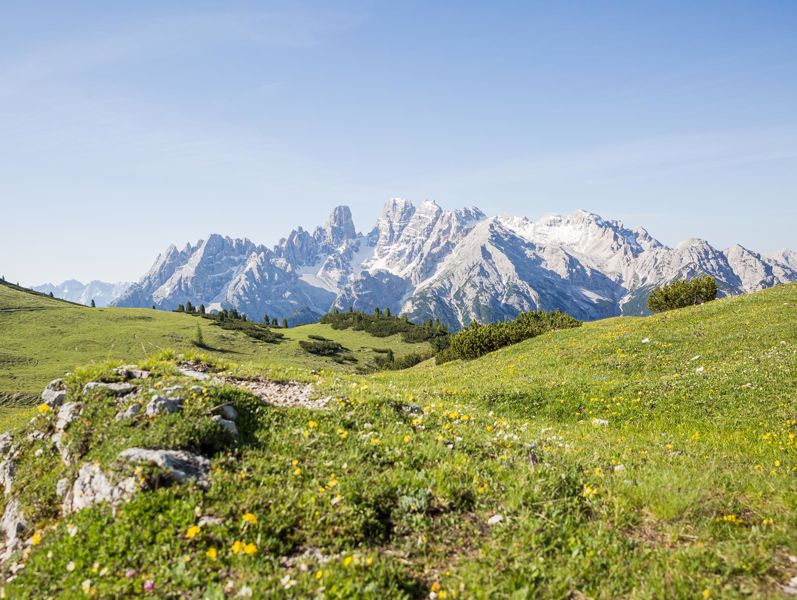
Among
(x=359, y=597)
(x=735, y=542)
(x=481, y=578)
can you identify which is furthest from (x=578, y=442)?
(x=359, y=597)

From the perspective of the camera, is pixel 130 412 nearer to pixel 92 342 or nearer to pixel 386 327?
pixel 92 342

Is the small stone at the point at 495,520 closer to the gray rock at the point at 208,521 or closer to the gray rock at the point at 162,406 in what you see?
the gray rock at the point at 208,521

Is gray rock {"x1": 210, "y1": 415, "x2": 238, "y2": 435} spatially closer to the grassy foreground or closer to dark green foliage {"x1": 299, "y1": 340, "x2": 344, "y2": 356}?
the grassy foreground

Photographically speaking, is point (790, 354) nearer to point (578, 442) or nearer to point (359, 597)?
point (578, 442)

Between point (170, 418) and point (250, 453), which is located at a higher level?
point (170, 418)

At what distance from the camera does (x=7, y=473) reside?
37.7ft

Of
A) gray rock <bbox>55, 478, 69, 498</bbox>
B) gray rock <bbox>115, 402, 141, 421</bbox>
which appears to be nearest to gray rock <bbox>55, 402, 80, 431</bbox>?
gray rock <bbox>115, 402, 141, 421</bbox>

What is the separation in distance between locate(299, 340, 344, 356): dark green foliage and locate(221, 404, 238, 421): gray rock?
8470cm

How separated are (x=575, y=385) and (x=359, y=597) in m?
16.8

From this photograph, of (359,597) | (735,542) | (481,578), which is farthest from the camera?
(735,542)

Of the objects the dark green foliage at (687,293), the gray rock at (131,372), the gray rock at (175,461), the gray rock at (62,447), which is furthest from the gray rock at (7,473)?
the dark green foliage at (687,293)

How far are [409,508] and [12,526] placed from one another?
26.0 feet

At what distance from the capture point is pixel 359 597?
6.04m

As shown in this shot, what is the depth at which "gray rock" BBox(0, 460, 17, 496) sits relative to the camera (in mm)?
11062
